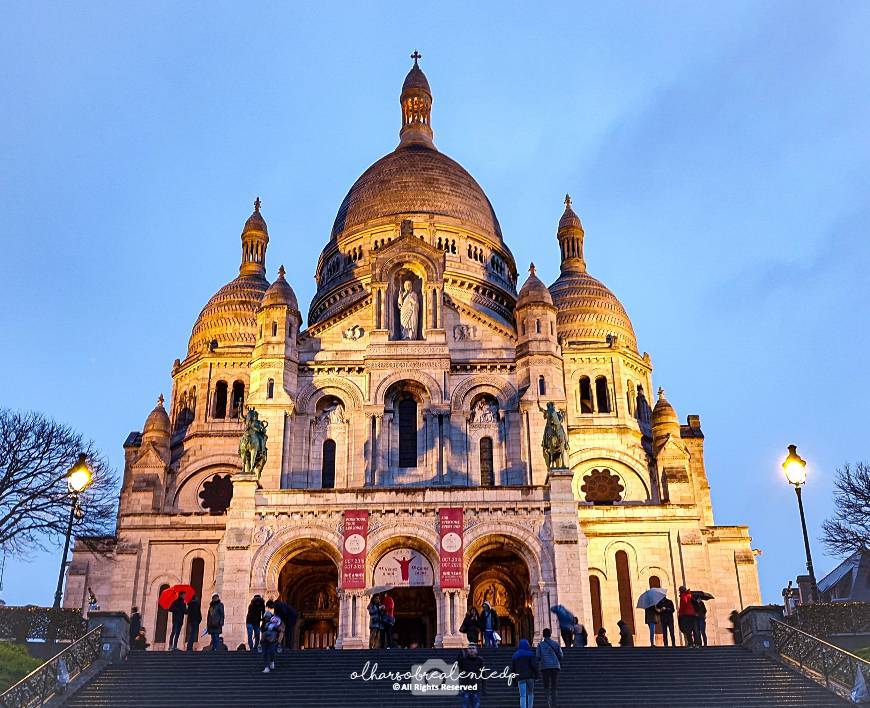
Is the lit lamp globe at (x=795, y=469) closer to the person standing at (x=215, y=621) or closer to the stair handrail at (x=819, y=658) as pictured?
the stair handrail at (x=819, y=658)

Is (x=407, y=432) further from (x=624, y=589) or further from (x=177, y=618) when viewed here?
(x=177, y=618)

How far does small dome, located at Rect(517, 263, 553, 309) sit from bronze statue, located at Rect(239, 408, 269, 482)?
13385 mm

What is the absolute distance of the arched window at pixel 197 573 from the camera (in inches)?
1922

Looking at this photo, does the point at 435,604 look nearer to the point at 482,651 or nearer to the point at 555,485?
the point at 555,485

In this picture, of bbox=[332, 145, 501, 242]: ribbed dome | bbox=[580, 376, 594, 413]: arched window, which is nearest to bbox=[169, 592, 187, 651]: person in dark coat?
bbox=[580, 376, 594, 413]: arched window

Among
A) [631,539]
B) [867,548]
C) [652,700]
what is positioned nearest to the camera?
[652,700]

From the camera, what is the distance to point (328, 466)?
44656mm

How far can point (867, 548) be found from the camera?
36000 millimetres

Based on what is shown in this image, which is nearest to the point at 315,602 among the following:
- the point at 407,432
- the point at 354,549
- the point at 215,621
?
the point at 354,549

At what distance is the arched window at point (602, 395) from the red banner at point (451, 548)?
19.2m

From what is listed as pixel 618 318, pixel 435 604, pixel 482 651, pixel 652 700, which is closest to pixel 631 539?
pixel 435 604

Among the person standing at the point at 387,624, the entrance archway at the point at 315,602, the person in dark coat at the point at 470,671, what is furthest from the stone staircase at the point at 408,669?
the entrance archway at the point at 315,602

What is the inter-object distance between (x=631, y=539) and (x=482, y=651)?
836 inches

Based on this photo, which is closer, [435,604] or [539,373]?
[435,604]
